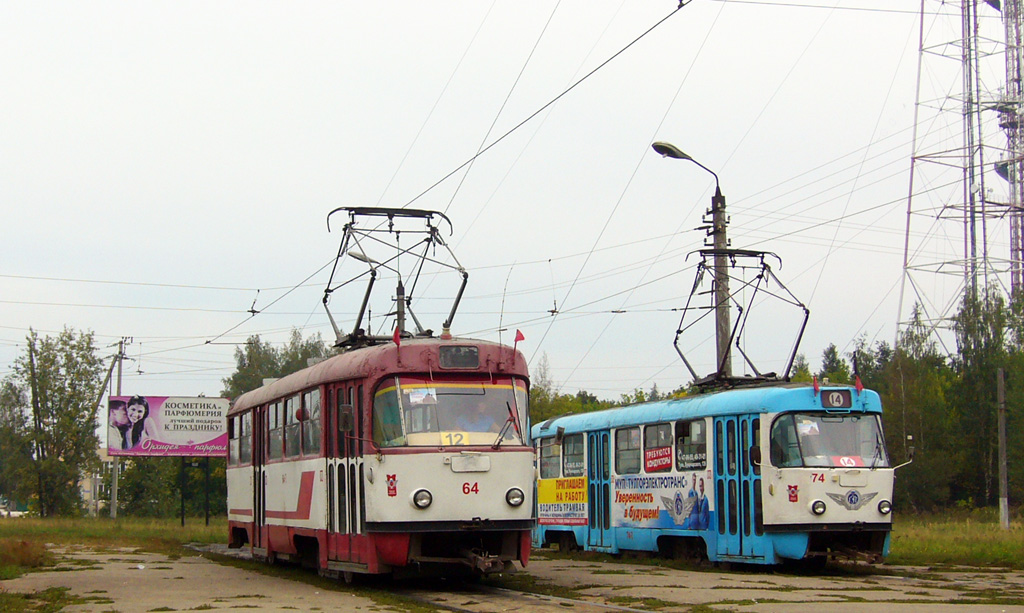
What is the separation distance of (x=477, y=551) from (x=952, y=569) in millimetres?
7935

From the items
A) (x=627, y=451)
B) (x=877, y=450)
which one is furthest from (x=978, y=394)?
(x=877, y=450)

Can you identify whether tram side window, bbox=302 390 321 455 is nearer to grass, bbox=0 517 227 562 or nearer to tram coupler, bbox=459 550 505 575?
tram coupler, bbox=459 550 505 575

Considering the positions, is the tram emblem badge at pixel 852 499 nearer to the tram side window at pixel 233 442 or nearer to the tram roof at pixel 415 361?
the tram roof at pixel 415 361

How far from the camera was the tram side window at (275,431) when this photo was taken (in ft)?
63.2

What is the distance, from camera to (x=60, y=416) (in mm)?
59344

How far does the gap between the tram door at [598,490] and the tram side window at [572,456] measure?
15.1 inches

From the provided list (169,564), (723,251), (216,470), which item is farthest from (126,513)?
(723,251)

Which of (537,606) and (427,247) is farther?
(427,247)

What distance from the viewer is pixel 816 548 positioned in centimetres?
1781

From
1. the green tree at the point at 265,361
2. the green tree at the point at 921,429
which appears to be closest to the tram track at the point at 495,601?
the green tree at the point at 921,429

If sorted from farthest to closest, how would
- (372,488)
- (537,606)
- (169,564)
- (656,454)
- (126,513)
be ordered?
1. (126,513)
2. (169,564)
3. (656,454)
4. (372,488)
5. (537,606)

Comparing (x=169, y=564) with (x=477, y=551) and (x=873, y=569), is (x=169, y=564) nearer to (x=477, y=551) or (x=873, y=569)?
(x=477, y=551)

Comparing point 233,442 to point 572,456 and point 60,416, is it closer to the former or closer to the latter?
point 572,456

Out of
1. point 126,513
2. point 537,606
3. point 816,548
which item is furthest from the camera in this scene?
point 126,513
